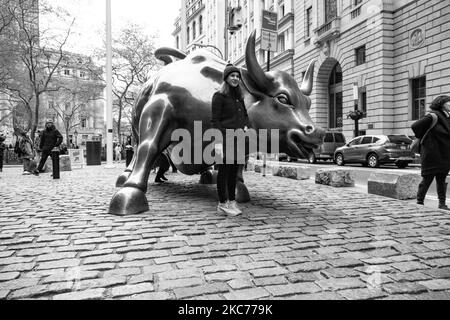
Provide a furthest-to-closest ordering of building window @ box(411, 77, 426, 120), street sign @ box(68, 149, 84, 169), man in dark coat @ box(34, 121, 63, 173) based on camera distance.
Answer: building window @ box(411, 77, 426, 120)
street sign @ box(68, 149, 84, 169)
man in dark coat @ box(34, 121, 63, 173)

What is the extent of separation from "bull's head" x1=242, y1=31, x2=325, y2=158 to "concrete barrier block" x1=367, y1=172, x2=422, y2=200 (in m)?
2.47

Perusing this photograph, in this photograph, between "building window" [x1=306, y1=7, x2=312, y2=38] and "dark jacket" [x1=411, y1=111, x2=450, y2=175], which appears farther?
"building window" [x1=306, y1=7, x2=312, y2=38]

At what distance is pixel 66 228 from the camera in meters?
4.18

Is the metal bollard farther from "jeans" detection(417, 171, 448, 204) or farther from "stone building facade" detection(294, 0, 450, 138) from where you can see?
"stone building facade" detection(294, 0, 450, 138)

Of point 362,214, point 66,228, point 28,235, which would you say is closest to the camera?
point 28,235

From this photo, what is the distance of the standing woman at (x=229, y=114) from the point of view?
184 inches

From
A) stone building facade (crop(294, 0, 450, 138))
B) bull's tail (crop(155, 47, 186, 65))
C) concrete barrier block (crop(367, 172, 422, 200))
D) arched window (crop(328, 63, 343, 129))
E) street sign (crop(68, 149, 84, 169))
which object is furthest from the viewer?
arched window (crop(328, 63, 343, 129))

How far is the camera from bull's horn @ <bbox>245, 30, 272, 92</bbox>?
4.97 meters

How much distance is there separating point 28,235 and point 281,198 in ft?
13.0

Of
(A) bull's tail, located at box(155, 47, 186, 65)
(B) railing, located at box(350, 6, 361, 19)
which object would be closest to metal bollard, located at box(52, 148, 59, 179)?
(A) bull's tail, located at box(155, 47, 186, 65)

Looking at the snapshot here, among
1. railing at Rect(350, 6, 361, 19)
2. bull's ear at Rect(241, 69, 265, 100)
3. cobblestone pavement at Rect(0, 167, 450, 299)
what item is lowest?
cobblestone pavement at Rect(0, 167, 450, 299)

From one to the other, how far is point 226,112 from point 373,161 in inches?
613

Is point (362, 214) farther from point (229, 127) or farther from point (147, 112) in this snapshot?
point (147, 112)
